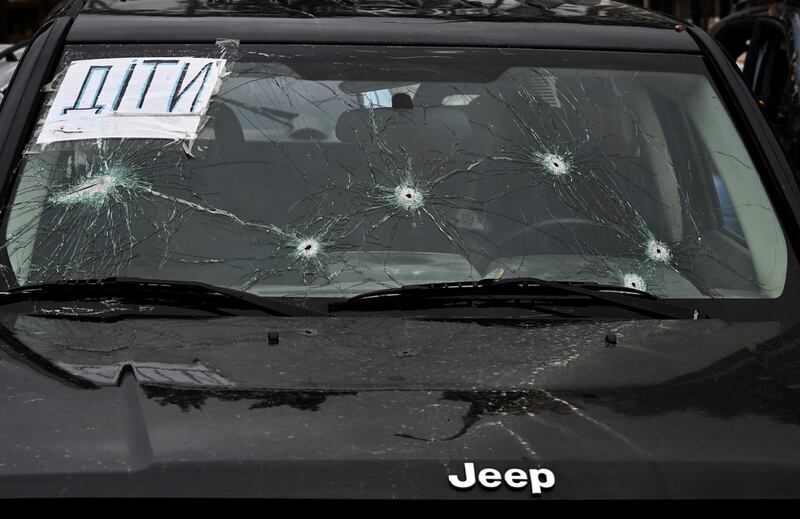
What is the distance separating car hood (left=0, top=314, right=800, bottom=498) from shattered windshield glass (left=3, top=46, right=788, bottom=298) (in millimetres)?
335

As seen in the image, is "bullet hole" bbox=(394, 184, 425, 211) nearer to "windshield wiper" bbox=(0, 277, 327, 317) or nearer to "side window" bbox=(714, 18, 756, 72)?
"windshield wiper" bbox=(0, 277, 327, 317)

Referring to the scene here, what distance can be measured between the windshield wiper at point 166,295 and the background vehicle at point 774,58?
4549 mm

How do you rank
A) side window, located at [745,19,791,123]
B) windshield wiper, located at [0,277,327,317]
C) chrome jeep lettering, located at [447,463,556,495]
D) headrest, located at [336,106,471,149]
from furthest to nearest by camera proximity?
1. side window, located at [745,19,791,123]
2. headrest, located at [336,106,471,149]
3. windshield wiper, located at [0,277,327,317]
4. chrome jeep lettering, located at [447,463,556,495]

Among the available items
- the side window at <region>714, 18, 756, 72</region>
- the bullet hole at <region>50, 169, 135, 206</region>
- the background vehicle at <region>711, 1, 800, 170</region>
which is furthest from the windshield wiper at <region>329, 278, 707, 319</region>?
the side window at <region>714, 18, 756, 72</region>

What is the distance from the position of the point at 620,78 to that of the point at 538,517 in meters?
1.60

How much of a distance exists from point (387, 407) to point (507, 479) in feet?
0.87

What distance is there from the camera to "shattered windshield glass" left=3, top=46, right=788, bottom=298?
9.97 ft

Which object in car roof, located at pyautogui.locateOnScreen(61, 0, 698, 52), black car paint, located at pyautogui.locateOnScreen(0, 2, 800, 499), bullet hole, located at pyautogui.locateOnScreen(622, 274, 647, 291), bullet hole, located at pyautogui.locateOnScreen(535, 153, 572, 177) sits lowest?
black car paint, located at pyautogui.locateOnScreen(0, 2, 800, 499)

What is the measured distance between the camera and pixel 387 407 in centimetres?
224

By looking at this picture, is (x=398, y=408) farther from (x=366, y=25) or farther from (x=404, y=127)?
(x=366, y=25)

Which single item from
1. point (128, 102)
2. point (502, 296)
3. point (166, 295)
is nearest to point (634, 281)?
point (502, 296)

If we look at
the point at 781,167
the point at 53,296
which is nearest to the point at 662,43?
the point at 781,167

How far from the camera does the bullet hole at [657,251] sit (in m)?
3.14

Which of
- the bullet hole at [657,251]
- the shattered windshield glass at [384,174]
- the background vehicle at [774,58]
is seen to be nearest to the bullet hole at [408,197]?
the shattered windshield glass at [384,174]
